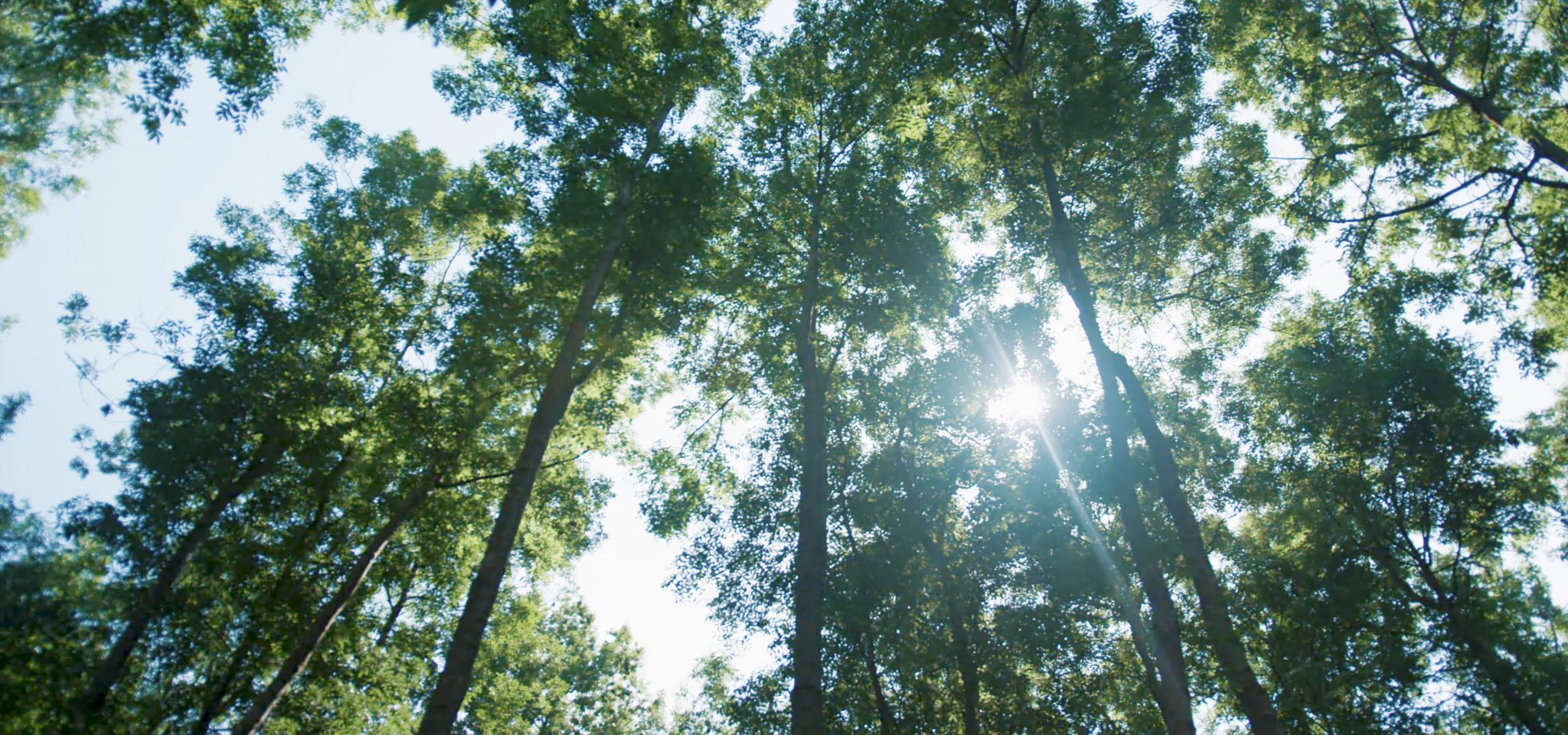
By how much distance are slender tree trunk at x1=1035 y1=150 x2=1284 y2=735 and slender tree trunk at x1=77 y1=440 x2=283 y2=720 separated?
17.2m

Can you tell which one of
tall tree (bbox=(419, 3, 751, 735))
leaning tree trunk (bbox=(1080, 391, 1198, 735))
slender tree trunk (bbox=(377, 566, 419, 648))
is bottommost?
leaning tree trunk (bbox=(1080, 391, 1198, 735))

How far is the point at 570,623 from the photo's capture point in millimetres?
36344

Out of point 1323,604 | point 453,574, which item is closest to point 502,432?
point 453,574

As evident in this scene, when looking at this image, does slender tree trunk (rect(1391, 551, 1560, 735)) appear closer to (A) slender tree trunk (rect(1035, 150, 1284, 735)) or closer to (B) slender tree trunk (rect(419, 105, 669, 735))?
(A) slender tree trunk (rect(1035, 150, 1284, 735))

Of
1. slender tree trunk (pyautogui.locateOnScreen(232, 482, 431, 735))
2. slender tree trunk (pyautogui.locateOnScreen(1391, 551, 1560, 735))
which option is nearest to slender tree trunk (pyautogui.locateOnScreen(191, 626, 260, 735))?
slender tree trunk (pyautogui.locateOnScreen(232, 482, 431, 735))

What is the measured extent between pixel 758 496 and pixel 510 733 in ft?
43.9

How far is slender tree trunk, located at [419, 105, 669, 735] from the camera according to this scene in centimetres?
851

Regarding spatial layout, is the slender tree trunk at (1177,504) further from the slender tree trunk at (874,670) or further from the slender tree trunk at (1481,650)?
the slender tree trunk at (1481,650)

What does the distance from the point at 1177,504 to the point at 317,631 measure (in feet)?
51.3

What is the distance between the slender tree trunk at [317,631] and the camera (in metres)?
13.9

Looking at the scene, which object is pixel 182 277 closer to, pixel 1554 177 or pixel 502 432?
pixel 502 432

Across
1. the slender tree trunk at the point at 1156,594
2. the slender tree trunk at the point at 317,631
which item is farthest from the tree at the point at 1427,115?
the slender tree trunk at the point at 317,631

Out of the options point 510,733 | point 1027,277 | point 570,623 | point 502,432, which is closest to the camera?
point 502,432

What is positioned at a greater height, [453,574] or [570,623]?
[570,623]
